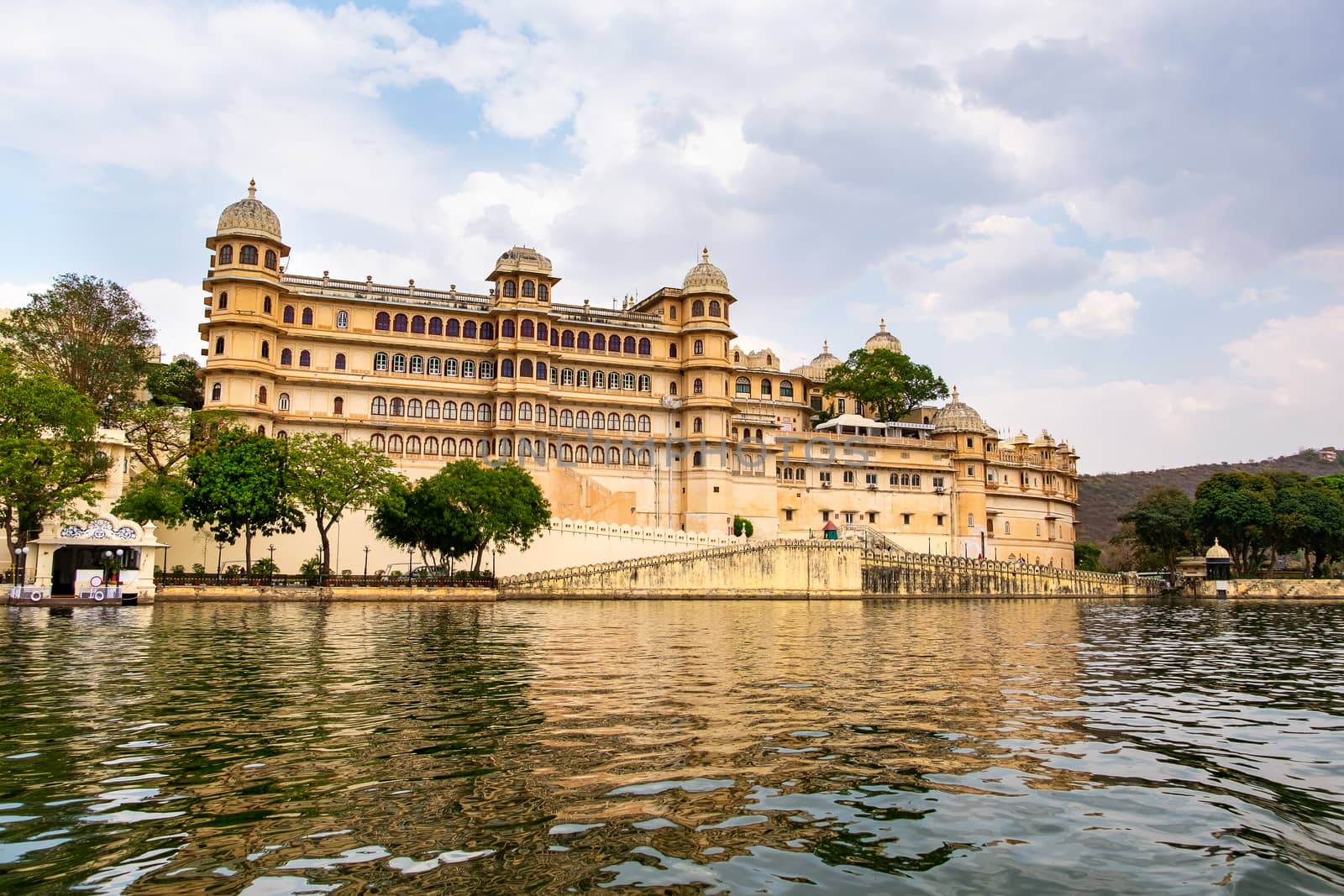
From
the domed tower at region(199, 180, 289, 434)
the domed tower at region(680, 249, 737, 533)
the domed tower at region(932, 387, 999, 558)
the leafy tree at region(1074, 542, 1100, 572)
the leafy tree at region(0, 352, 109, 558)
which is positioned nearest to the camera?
the leafy tree at region(0, 352, 109, 558)

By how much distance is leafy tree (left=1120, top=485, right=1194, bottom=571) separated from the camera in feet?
253

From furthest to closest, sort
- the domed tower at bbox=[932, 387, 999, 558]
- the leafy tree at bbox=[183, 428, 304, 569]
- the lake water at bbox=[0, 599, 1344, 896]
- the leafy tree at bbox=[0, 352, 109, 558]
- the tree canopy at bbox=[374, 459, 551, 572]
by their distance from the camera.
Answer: the domed tower at bbox=[932, 387, 999, 558]
the tree canopy at bbox=[374, 459, 551, 572]
the leafy tree at bbox=[183, 428, 304, 569]
the leafy tree at bbox=[0, 352, 109, 558]
the lake water at bbox=[0, 599, 1344, 896]

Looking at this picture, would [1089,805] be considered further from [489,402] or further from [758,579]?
[489,402]

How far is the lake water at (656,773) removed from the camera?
700cm

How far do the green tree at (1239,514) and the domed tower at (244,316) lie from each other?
62.5 meters

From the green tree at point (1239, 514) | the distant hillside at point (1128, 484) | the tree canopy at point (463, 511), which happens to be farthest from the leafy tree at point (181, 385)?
the distant hillside at point (1128, 484)

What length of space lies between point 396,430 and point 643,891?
2366 inches

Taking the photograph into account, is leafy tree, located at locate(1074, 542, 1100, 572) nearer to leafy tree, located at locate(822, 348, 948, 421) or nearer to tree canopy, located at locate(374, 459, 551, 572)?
leafy tree, located at locate(822, 348, 948, 421)

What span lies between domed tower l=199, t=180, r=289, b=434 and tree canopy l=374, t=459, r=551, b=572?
12418 millimetres

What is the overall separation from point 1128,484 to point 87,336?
445 feet

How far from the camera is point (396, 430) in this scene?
2520 inches

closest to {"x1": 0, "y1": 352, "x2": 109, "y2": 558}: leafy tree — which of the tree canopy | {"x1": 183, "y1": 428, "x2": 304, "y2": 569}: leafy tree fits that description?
{"x1": 183, "y1": 428, "x2": 304, "y2": 569}: leafy tree

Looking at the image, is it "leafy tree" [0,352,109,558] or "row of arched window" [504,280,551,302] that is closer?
"leafy tree" [0,352,109,558]

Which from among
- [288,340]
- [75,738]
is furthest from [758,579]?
[75,738]
